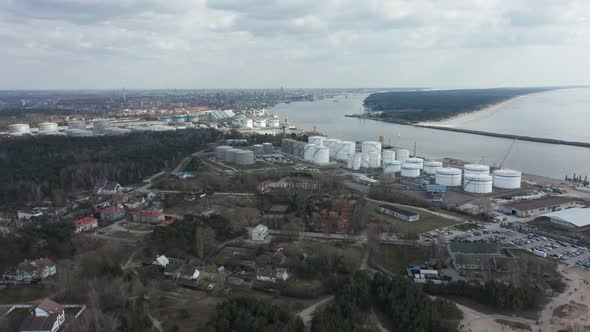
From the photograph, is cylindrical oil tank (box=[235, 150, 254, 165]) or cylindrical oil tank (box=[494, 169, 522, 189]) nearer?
cylindrical oil tank (box=[494, 169, 522, 189])

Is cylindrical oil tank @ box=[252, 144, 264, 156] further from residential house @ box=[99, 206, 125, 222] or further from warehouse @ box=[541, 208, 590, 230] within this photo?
warehouse @ box=[541, 208, 590, 230]

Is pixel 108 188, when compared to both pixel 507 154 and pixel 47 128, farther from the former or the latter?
pixel 507 154

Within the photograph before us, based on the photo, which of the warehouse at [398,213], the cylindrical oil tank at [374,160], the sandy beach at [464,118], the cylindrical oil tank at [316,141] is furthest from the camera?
the sandy beach at [464,118]

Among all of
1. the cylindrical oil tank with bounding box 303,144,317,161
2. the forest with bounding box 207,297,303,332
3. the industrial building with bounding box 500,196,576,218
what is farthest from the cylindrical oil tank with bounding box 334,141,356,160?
the forest with bounding box 207,297,303,332

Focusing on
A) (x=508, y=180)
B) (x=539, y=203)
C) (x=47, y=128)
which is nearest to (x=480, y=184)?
(x=508, y=180)

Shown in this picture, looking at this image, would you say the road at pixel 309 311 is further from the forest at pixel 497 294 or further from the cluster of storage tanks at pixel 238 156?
the cluster of storage tanks at pixel 238 156

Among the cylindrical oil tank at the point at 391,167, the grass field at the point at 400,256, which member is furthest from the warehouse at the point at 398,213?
the cylindrical oil tank at the point at 391,167
